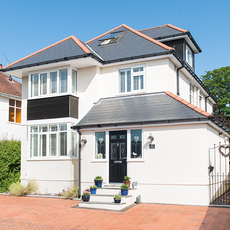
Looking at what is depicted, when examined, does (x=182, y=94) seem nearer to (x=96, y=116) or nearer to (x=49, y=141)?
(x=96, y=116)

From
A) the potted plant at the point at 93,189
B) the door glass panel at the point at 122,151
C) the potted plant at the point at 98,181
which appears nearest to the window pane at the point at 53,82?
the door glass panel at the point at 122,151

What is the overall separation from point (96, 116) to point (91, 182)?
3133mm

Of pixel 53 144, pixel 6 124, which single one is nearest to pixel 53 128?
pixel 53 144

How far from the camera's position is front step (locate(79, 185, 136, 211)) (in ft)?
36.6

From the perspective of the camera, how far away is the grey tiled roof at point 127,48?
596 inches

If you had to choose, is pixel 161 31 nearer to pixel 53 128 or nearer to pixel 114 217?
pixel 53 128

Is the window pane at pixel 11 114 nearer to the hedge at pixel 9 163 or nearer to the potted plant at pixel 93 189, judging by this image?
the hedge at pixel 9 163

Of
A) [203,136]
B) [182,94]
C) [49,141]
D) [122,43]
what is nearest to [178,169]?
[203,136]

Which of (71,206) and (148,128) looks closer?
(71,206)

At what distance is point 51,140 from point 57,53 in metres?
4.78

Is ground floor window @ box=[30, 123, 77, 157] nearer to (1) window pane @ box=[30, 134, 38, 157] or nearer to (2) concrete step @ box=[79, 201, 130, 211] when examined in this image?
(1) window pane @ box=[30, 134, 38, 157]

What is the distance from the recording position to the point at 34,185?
15148 millimetres

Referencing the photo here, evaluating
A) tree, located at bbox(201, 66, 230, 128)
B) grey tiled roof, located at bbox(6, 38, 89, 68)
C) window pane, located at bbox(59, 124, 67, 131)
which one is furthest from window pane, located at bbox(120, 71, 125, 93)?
tree, located at bbox(201, 66, 230, 128)

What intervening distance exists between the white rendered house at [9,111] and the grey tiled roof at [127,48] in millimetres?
9037
